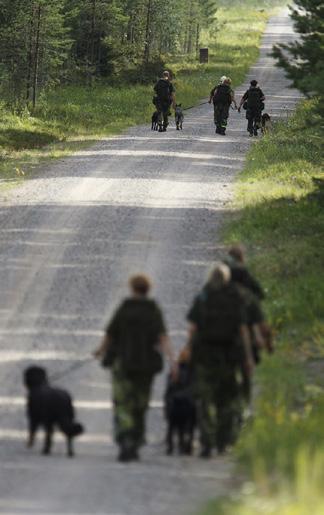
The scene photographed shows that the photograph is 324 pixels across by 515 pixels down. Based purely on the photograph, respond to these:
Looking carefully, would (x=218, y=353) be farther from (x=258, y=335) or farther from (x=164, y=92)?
(x=164, y=92)

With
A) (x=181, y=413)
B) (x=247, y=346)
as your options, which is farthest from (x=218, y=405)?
(x=247, y=346)

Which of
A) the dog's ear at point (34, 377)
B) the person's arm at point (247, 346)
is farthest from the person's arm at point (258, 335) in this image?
the dog's ear at point (34, 377)

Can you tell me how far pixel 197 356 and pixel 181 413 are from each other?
1.79ft

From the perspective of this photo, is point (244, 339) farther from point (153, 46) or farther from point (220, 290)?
point (153, 46)

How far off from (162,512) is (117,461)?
216cm

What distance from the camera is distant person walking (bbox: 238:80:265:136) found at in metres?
40.2

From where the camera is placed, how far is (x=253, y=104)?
133 ft

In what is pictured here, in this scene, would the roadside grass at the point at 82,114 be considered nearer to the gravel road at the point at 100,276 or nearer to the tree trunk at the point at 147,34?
the gravel road at the point at 100,276

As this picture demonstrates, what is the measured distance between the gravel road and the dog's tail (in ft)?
0.81

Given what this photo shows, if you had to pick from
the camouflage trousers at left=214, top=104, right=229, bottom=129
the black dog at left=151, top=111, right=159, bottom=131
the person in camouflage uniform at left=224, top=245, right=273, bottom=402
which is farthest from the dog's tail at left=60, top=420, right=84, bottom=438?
the black dog at left=151, top=111, right=159, bottom=131

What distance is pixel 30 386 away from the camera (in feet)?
40.3

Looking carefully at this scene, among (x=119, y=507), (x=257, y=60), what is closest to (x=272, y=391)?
(x=119, y=507)

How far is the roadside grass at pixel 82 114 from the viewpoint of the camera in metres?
36.9

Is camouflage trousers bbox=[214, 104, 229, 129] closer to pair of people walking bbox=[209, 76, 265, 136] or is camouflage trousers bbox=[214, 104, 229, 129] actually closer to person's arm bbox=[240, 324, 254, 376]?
pair of people walking bbox=[209, 76, 265, 136]
